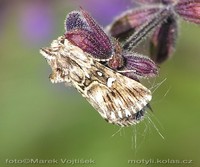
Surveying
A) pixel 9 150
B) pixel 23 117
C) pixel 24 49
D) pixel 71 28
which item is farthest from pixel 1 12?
pixel 71 28

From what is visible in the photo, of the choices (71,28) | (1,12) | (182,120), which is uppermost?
(1,12)

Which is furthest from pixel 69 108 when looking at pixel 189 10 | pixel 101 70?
pixel 101 70

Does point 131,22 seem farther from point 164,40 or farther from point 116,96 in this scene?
point 116,96

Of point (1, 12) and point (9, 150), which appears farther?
point (1, 12)

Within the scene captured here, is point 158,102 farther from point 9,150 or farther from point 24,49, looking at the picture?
point 24,49

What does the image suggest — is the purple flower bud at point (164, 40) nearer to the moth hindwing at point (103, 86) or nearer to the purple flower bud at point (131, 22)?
the purple flower bud at point (131, 22)

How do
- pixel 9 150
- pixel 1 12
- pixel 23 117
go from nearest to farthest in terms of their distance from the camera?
pixel 9 150
pixel 23 117
pixel 1 12

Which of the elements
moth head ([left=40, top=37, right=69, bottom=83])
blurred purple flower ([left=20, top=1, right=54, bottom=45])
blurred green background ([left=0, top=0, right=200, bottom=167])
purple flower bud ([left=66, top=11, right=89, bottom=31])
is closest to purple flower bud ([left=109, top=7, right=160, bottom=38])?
purple flower bud ([left=66, top=11, right=89, bottom=31])
